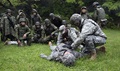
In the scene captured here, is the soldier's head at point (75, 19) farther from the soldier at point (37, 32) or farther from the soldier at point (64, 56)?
the soldier at point (37, 32)

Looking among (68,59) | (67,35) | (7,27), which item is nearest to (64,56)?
(68,59)

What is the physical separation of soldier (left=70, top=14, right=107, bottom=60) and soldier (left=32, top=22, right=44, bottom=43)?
4.66m

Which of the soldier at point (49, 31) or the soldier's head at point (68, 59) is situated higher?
the soldier's head at point (68, 59)

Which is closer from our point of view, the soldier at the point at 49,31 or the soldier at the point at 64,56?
the soldier at the point at 64,56

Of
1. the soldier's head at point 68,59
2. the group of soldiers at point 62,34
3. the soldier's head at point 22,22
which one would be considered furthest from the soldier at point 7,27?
the soldier's head at point 68,59

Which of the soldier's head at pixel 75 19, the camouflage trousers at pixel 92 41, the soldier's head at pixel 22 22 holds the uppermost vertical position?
the soldier's head at pixel 75 19

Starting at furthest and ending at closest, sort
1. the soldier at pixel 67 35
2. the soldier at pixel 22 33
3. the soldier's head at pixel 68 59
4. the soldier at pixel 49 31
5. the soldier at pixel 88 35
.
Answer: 1. the soldier at pixel 49 31
2. the soldier at pixel 22 33
3. the soldier at pixel 67 35
4. the soldier at pixel 88 35
5. the soldier's head at pixel 68 59

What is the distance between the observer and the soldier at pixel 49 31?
37.8ft

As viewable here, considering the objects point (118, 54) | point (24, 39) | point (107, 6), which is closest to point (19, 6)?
point (107, 6)

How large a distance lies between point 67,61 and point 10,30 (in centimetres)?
563

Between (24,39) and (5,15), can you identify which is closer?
(24,39)

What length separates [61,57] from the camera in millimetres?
Result: 7207

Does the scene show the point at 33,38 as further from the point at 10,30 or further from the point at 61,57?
the point at 61,57

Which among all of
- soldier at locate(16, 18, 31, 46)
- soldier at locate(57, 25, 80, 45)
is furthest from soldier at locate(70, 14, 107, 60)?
soldier at locate(16, 18, 31, 46)
